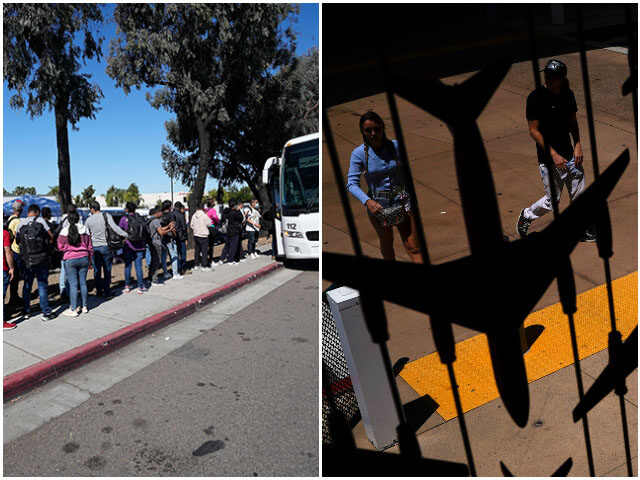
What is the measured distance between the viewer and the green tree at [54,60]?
1098 centimetres

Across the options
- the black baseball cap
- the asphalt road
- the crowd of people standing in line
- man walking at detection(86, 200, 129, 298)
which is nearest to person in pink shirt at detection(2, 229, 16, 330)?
the crowd of people standing in line

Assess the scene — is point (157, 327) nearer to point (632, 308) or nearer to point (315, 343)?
point (315, 343)

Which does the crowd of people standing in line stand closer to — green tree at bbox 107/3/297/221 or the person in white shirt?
the person in white shirt

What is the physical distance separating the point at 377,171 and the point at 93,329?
4825 millimetres

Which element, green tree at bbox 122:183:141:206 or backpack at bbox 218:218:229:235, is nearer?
backpack at bbox 218:218:229:235

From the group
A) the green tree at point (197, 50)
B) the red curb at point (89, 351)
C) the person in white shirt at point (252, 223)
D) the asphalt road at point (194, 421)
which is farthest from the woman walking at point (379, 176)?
the green tree at point (197, 50)

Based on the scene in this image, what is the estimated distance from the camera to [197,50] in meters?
14.8

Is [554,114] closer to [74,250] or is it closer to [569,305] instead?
[569,305]

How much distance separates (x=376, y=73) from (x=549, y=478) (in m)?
7.67

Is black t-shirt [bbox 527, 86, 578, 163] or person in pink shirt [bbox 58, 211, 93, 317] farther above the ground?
black t-shirt [bbox 527, 86, 578, 163]

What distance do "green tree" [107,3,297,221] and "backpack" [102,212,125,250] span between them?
8677 millimetres

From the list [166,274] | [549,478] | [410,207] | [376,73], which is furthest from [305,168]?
[549,478]

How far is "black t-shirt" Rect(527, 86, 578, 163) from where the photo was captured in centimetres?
308

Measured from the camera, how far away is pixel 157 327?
21.6 feet
